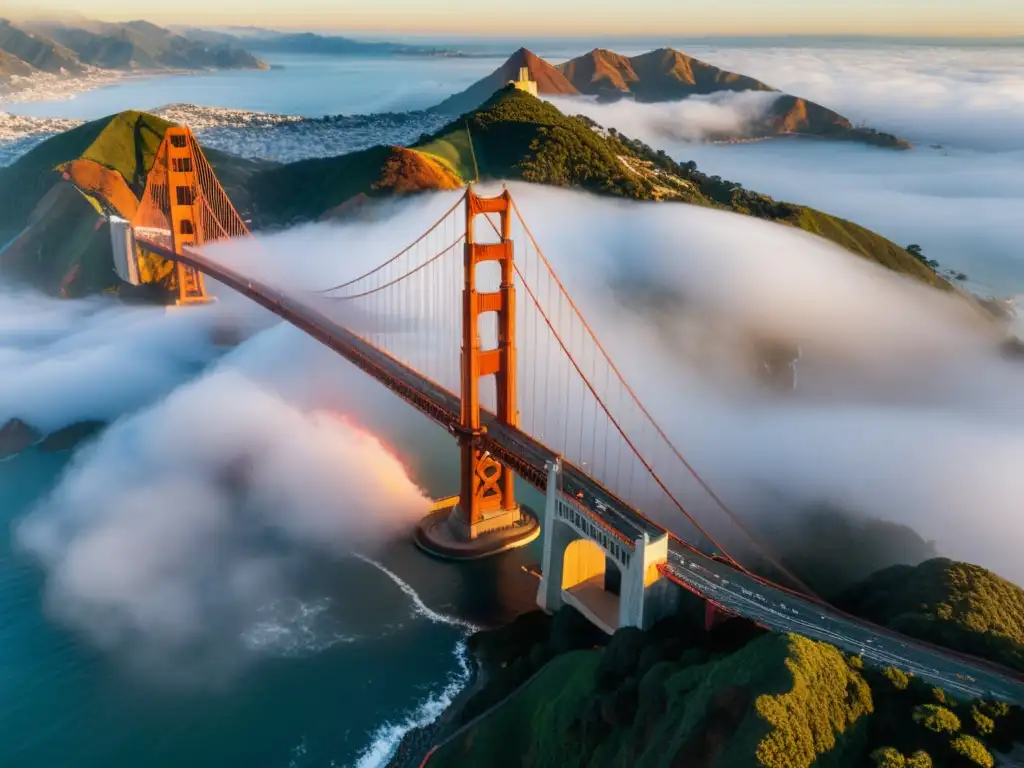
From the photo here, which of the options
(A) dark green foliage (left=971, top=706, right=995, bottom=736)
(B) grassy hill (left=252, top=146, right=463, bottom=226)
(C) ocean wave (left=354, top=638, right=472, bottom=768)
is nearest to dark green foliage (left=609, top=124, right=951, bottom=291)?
(B) grassy hill (left=252, top=146, right=463, bottom=226)

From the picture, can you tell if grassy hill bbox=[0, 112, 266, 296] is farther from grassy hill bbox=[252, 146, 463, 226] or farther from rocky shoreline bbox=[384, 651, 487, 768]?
rocky shoreline bbox=[384, 651, 487, 768]

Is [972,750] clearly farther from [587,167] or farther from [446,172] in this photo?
[446,172]

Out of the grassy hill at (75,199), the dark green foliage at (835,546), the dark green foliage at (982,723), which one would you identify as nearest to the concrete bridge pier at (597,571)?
the dark green foliage at (835,546)

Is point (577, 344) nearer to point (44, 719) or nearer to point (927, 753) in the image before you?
point (44, 719)

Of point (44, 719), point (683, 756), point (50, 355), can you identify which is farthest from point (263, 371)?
point (683, 756)

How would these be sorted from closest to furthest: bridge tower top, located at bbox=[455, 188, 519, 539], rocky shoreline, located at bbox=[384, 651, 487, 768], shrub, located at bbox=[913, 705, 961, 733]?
shrub, located at bbox=[913, 705, 961, 733] → rocky shoreline, located at bbox=[384, 651, 487, 768] → bridge tower top, located at bbox=[455, 188, 519, 539]

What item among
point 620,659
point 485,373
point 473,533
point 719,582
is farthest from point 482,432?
point 620,659
